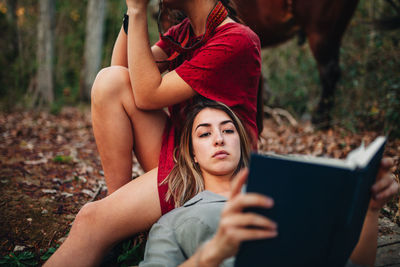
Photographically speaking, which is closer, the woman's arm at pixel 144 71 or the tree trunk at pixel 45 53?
the woman's arm at pixel 144 71

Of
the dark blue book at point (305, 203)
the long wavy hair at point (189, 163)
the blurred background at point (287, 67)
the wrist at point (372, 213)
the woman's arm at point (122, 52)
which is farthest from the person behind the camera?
the blurred background at point (287, 67)

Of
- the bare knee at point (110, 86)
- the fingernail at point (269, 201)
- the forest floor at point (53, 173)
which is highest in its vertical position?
the bare knee at point (110, 86)

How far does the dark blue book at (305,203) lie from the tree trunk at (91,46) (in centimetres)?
909

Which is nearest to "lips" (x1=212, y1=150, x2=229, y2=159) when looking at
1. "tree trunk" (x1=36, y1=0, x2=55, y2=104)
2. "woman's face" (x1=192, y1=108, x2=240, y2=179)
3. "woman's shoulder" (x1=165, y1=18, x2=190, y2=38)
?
"woman's face" (x1=192, y1=108, x2=240, y2=179)

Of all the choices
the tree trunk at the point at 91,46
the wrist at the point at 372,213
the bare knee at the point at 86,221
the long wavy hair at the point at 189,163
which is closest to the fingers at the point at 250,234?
the wrist at the point at 372,213

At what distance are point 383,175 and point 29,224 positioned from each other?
207 centimetres

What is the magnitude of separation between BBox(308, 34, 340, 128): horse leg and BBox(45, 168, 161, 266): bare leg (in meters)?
3.81

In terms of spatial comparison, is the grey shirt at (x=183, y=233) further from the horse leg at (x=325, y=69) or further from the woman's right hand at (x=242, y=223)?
the horse leg at (x=325, y=69)

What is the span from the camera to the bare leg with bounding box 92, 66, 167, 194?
1665 millimetres

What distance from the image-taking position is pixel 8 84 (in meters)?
6.11

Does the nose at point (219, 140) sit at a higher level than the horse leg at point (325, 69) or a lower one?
lower

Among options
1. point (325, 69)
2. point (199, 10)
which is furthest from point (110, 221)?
point (325, 69)

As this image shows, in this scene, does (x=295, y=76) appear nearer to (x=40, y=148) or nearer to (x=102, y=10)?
(x=40, y=148)

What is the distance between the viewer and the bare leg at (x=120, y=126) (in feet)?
5.46
